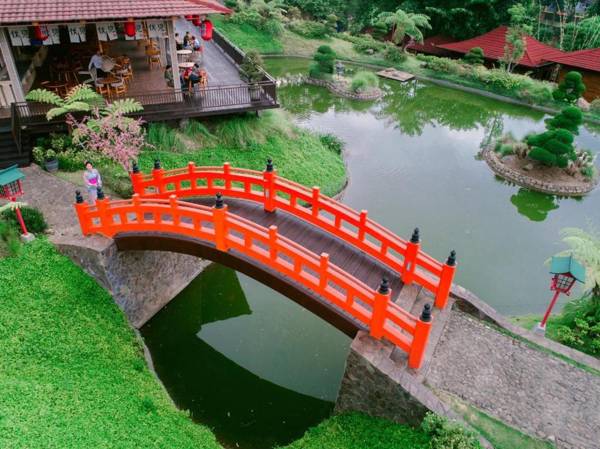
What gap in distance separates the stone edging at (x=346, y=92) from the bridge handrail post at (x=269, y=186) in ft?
61.3

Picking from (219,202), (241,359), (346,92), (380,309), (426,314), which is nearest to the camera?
(426,314)

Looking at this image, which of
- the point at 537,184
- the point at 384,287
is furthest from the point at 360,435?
the point at 537,184

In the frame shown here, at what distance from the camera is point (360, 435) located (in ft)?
27.6

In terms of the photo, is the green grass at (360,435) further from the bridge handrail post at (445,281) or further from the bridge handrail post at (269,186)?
the bridge handrail post at (269,186)

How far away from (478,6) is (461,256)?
92.6ft

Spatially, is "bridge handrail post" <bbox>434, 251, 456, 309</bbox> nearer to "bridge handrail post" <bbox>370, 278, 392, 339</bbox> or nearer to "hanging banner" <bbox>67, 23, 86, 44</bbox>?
"bridge handrail post" <bbox>370, 278, 392, 339</bbox>

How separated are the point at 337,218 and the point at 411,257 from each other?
6.27 feet

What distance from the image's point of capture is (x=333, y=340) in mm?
11734

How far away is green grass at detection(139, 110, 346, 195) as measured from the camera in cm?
1564

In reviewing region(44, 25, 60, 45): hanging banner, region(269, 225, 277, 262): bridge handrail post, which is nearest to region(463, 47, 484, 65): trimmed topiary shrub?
region(44, 25, 60, 45): hanging banner

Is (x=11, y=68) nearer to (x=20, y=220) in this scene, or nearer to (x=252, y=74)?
(x=20, y=220)

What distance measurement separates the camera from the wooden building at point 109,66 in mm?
13477

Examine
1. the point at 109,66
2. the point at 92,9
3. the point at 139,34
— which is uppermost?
the point at 92,9

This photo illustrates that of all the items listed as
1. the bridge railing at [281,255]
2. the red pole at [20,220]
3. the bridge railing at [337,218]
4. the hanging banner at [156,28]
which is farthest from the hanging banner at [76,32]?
the bridge railing at [281,255]
